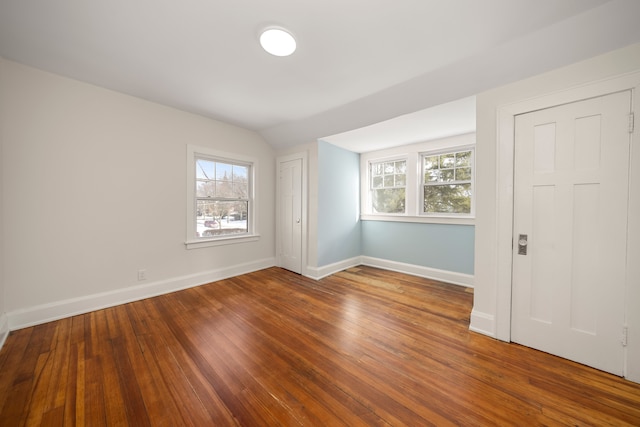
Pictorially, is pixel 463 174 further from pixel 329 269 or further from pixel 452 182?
pixel 329 269

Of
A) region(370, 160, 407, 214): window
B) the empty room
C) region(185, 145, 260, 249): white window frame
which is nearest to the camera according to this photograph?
the empty room

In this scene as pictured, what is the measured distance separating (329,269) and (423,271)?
1.61 metres

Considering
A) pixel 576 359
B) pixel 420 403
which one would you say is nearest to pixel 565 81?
pixel 576 359

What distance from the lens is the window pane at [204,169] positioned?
350 centimetres

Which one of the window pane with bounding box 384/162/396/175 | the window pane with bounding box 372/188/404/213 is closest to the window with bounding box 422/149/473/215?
the window pane with bounding box 372/188/404/213

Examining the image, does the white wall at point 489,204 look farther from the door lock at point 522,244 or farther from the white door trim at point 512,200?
the door lock at point 522,244

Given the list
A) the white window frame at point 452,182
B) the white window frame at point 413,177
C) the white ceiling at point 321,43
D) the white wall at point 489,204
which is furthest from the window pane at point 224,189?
the white wall at point 489,204

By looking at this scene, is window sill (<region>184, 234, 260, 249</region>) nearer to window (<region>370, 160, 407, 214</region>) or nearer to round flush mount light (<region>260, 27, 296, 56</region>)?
window (<region>370, 160, 407, 214</region>)

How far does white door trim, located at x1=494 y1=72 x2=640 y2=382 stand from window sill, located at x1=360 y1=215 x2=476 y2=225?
1.19 metres

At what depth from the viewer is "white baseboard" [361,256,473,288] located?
11.4ft

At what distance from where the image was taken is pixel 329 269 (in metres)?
3.97

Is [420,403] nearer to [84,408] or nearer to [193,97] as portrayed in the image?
[84,408]

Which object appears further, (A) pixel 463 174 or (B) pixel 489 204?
Answer: (A) pixel 463 174

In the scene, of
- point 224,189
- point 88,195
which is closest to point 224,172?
point 224,189
